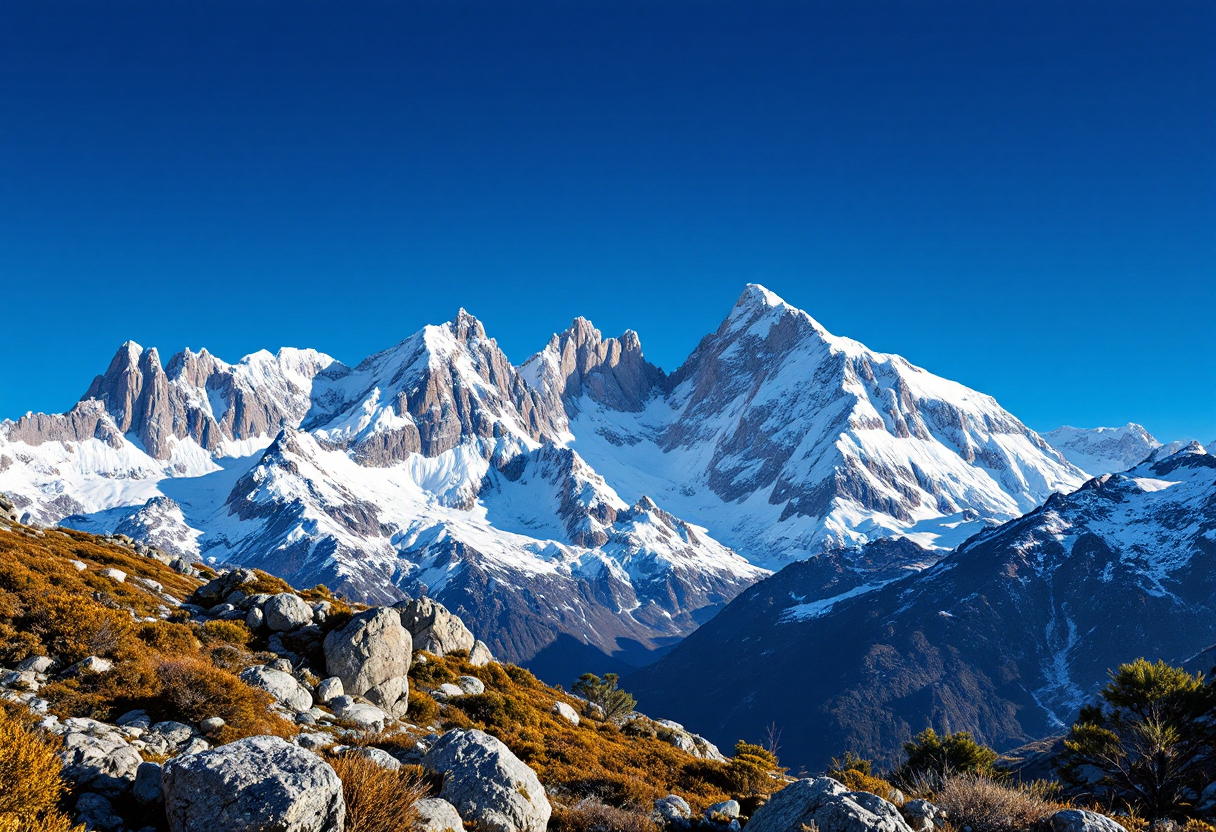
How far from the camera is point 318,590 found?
5438 centimetres

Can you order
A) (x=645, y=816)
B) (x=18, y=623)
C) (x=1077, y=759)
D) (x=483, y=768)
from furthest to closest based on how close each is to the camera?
(x=1077, y=759) → (x=18, y=623) → (x=645, y=816) → (x=483, y=768)

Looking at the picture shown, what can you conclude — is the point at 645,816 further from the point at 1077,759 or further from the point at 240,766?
the point at 1077,759

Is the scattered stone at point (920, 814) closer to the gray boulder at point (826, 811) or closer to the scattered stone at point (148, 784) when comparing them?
the gray boulder at point (826, 811)

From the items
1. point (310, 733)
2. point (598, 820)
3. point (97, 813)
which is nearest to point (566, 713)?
point (310, 733)

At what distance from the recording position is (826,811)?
1670 centimetres

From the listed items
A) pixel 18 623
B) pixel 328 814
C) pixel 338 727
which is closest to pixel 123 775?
pixel 328 814

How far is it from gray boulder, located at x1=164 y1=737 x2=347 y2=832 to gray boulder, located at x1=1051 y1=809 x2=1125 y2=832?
54.9 feet

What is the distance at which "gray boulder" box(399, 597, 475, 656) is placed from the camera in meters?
42.8

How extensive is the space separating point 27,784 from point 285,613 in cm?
2240

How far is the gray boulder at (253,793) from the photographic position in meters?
13.3

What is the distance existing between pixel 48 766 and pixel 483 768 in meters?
9.20

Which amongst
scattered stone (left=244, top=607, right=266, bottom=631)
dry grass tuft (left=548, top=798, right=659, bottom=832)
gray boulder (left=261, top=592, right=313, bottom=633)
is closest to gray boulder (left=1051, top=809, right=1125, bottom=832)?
dry grass tuft (left=548, top=798, right=659, bottom=832)

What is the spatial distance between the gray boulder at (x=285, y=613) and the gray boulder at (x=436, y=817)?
67.6ft

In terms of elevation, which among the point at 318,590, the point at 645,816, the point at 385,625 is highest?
the point at 318,590
